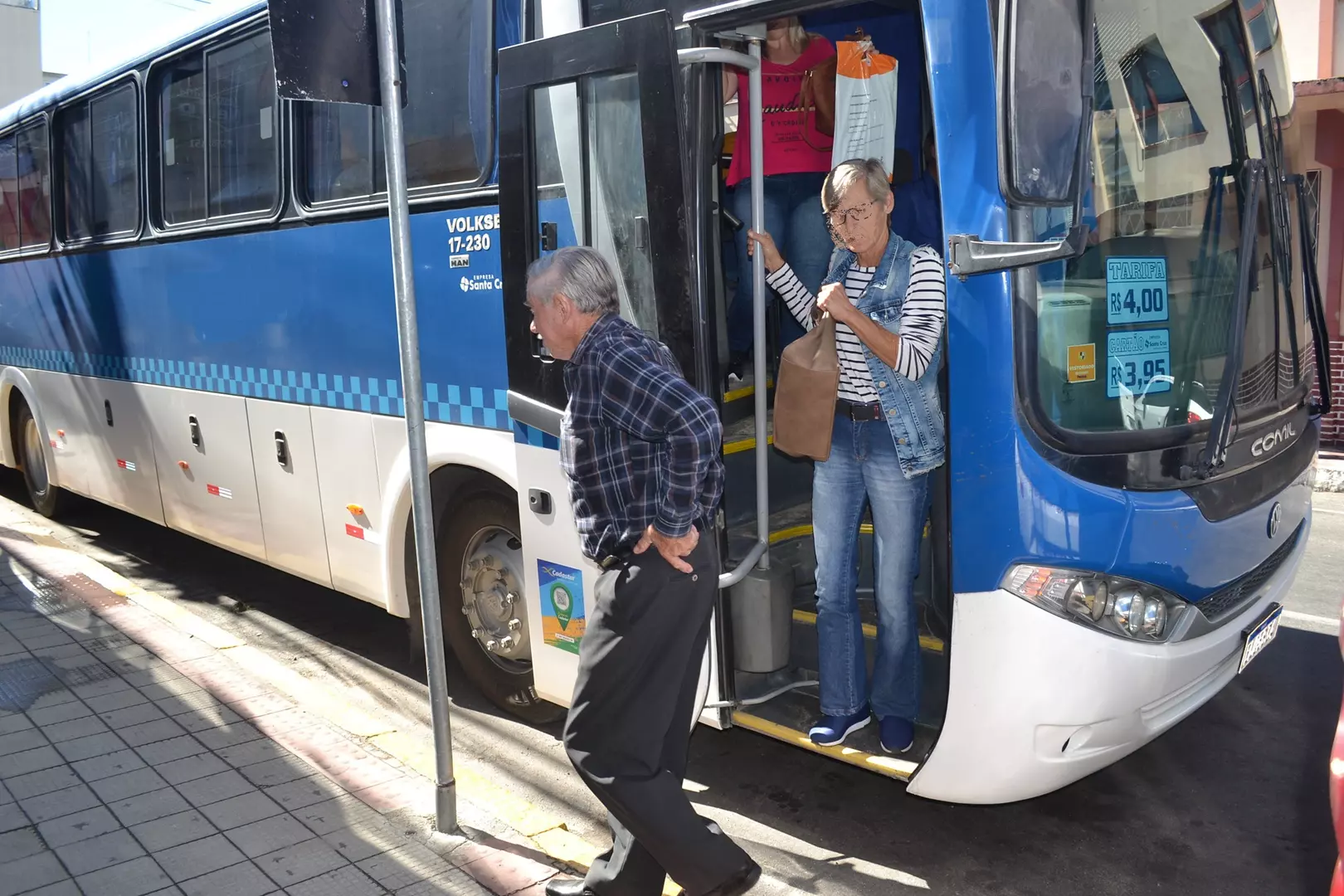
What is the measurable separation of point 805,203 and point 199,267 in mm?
3771

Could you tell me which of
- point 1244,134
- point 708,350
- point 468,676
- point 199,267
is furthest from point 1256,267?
point 199,267

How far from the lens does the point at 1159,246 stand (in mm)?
3365

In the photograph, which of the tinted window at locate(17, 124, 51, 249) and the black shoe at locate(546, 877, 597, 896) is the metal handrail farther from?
the tinted window at locate(17, 124, 51, 249)

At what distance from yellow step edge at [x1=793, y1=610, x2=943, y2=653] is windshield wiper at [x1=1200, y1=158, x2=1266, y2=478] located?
1142 mm

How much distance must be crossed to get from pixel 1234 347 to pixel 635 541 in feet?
6.11

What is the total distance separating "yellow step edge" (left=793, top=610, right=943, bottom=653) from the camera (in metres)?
4.04

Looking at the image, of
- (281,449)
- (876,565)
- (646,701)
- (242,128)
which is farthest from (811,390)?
(242,128)

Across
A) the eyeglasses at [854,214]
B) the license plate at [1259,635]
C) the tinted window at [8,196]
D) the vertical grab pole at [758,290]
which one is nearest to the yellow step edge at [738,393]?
the vertical grab pole at [758,290]

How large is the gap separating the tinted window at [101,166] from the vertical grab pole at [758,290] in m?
4.91

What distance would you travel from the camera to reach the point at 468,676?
200 inches

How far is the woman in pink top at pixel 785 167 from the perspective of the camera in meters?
4.08

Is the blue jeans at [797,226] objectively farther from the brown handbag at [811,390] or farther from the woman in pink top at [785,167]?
the brown handbag at [811,390]

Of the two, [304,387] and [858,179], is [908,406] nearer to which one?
[858,179]

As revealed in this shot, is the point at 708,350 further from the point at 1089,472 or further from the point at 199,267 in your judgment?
the point at 199,267
